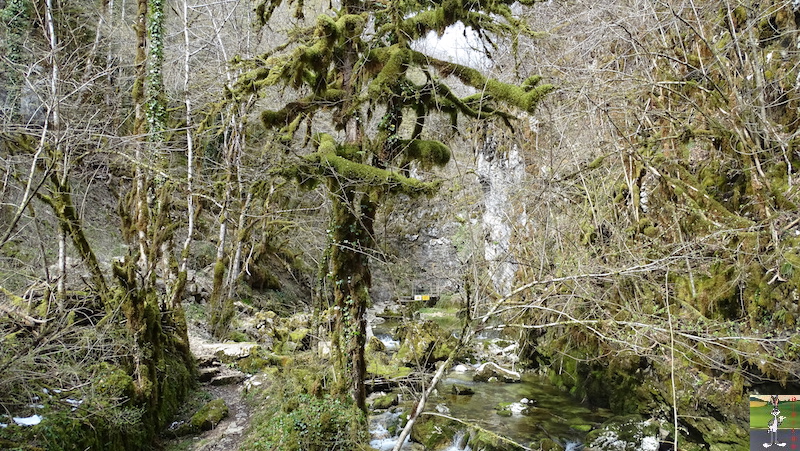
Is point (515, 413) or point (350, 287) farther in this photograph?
point (515, 413)

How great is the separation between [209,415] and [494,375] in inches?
259

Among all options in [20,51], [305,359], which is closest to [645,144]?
[305,359]

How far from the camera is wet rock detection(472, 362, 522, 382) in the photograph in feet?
35.3

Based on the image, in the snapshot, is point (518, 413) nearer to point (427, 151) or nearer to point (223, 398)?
→ point (223, 398)

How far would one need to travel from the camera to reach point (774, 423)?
3.90 metres

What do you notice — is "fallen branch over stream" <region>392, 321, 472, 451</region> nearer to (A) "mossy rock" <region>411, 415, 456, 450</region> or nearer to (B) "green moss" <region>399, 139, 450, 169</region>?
(B) "green moss" <region>399, 139, 450, 169</region>

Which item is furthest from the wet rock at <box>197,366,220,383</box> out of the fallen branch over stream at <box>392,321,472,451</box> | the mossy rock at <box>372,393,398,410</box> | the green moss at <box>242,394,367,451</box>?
the fallen branch over stream at <box>392,321,472,451</box>

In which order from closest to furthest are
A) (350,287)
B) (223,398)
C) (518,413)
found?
1. (350,287)
2. (223,398)
3. (518,413)

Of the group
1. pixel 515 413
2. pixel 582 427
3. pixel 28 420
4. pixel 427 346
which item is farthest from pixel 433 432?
pixel 28 420

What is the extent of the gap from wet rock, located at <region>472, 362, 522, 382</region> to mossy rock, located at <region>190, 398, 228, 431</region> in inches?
233

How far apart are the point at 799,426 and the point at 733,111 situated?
3.43m

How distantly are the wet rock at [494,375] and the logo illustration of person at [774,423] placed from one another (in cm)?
705

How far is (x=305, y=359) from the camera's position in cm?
840

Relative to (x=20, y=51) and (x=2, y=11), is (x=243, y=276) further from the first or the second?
(x=2, y=11)
